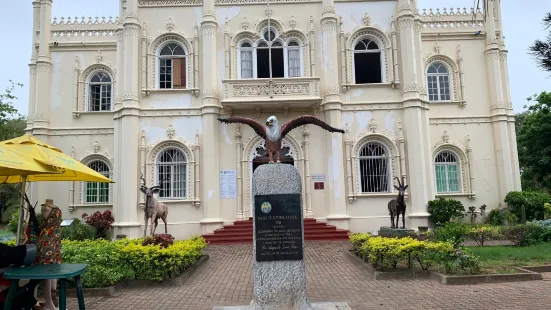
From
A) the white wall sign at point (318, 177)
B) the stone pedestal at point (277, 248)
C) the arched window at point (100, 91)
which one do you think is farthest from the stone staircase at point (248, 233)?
the stone pedestal at point (277, 248)

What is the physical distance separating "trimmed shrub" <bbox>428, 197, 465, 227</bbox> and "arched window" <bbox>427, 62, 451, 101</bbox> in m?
5.29

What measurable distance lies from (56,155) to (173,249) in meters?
3.82

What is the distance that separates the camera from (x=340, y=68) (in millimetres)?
19219

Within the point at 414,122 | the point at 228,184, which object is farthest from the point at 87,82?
the point at 414,122

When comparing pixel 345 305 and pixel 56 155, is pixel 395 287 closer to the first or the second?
pixel 345 305

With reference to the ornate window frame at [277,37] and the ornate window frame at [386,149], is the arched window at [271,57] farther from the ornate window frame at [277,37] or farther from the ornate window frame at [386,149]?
the ornate window frame at [386,149]

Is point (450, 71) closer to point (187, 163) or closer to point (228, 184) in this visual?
point (228, 184)

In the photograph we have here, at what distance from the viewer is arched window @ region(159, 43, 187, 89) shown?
763 inches

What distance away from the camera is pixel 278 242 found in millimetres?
6812

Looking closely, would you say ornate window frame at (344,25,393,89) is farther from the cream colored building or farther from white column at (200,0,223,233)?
white column at (200,0,223,233)

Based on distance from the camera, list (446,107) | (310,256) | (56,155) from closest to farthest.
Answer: (56,155)
(310,256)
(446,107)

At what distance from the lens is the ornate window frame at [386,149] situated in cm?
1848

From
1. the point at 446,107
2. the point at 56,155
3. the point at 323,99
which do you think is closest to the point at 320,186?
the point at 323,99

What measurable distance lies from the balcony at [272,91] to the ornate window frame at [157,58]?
184 centimetres
